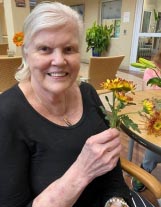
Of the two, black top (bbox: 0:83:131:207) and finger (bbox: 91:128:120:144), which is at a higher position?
finger (bbox: 91:128:120:144)

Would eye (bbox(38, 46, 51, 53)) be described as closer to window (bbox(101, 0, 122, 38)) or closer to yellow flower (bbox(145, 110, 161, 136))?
yellow flower (bbox(145, 110, 161, 136))

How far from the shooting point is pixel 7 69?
2.33 meters

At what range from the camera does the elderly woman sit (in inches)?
26.2

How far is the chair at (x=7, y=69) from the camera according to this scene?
7.36 feet

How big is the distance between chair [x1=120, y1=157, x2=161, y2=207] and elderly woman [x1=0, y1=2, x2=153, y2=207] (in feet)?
0.35

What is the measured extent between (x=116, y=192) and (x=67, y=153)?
308mm

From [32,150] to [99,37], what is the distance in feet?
21.0

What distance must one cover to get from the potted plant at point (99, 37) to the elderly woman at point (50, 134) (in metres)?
6.12

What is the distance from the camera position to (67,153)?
0.81 meters

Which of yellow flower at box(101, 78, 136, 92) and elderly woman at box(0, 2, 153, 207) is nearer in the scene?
yellow flower at box(101, 78, 136, 92)

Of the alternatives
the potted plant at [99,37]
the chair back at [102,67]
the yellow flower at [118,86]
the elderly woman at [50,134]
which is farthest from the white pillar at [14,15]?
the yellow flower at [118,86]

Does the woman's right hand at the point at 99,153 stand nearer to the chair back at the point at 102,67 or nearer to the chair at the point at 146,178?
the chair at the point at 146,178

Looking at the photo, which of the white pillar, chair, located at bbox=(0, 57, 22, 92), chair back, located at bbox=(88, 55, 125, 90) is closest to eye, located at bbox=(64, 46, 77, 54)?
chair, located at bbox=(0, 57, 22, 92)

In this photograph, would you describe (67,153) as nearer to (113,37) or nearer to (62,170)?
(62,170)
